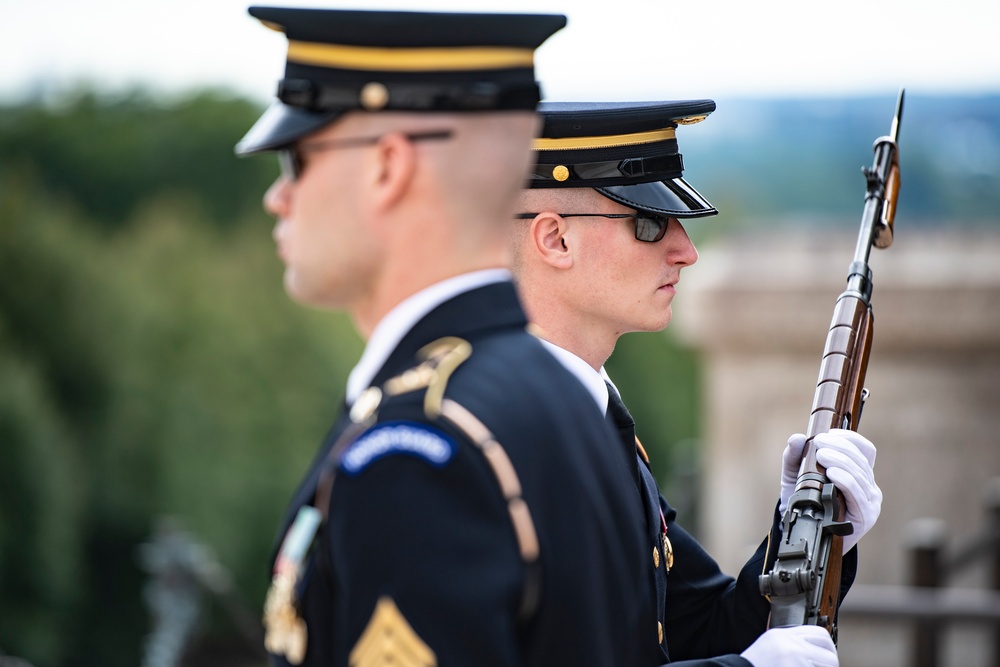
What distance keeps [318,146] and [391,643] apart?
70cm

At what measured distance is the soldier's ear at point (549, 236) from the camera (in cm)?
328

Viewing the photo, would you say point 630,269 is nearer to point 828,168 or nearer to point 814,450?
point 814,450

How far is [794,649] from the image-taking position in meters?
2.56

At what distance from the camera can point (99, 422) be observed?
102 feet

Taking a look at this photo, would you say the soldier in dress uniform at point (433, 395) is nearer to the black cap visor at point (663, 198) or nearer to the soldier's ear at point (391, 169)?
the soldier's ear at point (391, 169)

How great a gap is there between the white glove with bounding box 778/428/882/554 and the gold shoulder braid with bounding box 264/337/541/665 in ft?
4.56

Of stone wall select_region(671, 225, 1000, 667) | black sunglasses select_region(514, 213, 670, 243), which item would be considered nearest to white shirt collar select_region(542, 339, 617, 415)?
black sunglasses select_region(514, 213, 670, 243)

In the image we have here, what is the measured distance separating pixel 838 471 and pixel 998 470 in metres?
6.14

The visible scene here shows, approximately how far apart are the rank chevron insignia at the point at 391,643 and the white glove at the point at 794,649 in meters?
1.11

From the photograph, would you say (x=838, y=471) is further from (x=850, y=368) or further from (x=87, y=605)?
(x=87, y=605)

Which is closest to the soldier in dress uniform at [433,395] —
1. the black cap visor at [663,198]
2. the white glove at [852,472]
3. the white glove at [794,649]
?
the white glove at [794,649]

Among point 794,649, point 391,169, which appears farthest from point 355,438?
point 794,649

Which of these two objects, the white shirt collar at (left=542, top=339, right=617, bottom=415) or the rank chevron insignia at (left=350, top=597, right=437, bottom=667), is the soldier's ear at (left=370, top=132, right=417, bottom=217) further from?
the white shirt collar at (left=542, top=339, right=617, bottom=415)

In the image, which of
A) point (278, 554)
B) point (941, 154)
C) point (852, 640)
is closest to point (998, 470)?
point (852, 640)
